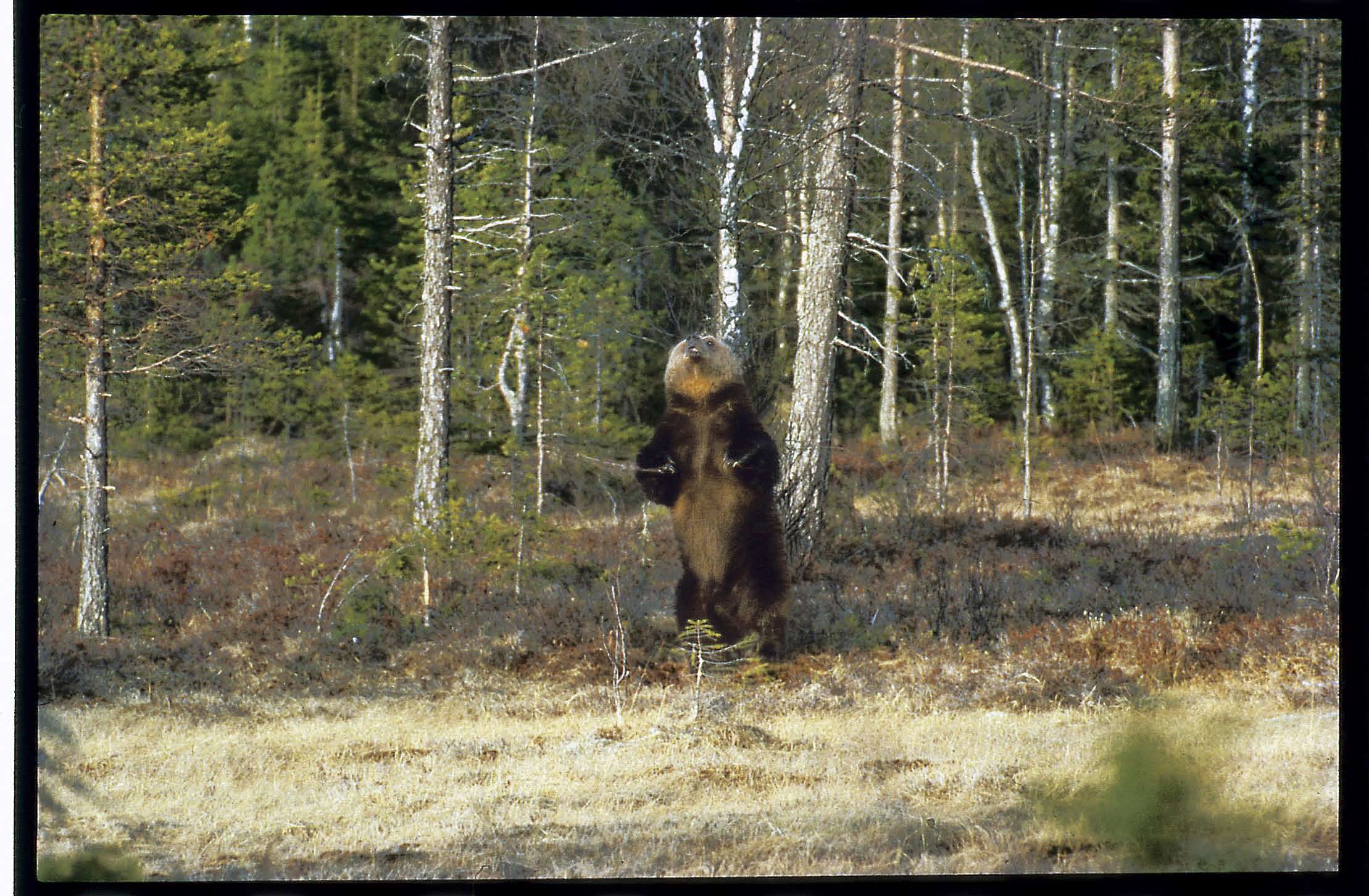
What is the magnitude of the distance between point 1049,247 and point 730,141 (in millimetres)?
9511

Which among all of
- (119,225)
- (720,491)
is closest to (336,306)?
(119,225)

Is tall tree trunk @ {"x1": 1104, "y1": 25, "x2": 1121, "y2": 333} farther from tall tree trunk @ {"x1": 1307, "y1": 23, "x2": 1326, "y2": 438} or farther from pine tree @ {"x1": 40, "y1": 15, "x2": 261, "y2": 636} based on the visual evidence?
pine tree @ {"x1": 40, "y1": 15, "x2": 261, "y2": 636}

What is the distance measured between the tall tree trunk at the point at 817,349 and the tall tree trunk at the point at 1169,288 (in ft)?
20.6

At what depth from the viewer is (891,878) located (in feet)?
21.2

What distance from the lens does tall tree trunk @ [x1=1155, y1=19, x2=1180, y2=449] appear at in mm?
15094

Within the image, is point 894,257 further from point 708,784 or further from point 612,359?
point 708,784

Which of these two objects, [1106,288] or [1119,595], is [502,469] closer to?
[1119,595]

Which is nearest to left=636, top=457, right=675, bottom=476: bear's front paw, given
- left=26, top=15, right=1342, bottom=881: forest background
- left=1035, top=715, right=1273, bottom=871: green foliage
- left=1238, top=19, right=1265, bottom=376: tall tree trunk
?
left=26, top=15, right=1342, bottom=881: forest background

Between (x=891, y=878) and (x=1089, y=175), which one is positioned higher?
(x=1089, y=175)

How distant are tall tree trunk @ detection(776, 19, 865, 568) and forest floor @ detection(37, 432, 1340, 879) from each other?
55 centimetres

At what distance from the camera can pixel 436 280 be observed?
38.0 feet

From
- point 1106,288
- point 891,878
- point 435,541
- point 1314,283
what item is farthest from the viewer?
point 1106,288

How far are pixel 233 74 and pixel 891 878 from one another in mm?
14250

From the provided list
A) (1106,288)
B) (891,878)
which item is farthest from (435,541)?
(1106,288)
